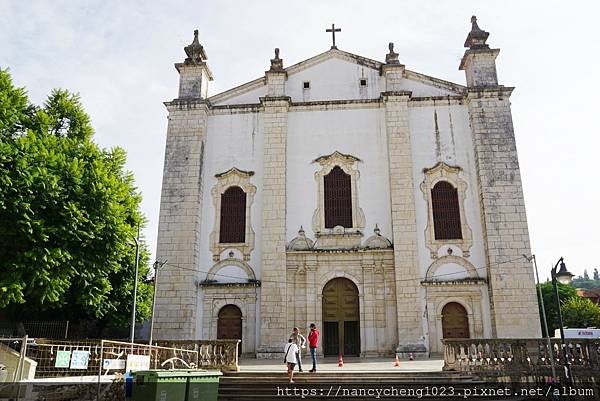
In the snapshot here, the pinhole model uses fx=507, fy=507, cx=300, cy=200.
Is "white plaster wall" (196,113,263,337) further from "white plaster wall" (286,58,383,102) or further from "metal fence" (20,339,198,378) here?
"metal fence" (20,339,198,378)

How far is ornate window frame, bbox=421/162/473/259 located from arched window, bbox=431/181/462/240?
0.49 ft

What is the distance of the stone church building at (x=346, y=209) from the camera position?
19562 millimetres

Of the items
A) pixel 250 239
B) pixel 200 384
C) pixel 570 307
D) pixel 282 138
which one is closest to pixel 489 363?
pixel 200 384

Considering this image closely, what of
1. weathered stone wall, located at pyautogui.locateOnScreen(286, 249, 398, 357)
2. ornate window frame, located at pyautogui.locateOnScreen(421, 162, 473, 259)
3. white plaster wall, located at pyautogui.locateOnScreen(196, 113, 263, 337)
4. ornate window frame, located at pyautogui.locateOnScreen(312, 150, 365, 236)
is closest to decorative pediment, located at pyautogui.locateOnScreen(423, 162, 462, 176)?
ornate window frame, located at pyautogui.locateOnScreen(421, 162, 473, 259)

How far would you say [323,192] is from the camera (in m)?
21.5

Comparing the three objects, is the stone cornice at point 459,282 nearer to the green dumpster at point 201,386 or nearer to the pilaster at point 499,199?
the pilaster at point 499,199

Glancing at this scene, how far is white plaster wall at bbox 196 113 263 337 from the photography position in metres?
21.4

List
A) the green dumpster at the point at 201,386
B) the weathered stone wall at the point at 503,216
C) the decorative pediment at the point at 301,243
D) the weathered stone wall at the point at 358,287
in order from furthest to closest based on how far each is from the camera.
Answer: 1. the decorative pediment at the point at 301,243
2. the weathered stone wall at the point at 358,287
3. the weathered stone wall at the point at 503,216
4. the green dumpster at the point at 201,386

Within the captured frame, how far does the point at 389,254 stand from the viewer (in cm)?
2025

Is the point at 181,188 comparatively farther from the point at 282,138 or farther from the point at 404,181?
the point at 404,181

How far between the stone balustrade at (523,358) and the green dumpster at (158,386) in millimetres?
8094

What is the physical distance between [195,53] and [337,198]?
9520 millimetres

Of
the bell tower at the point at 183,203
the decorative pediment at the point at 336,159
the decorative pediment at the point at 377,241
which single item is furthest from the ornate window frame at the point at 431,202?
the bell tower at the point at 183,203

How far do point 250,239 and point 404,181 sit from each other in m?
6.80
